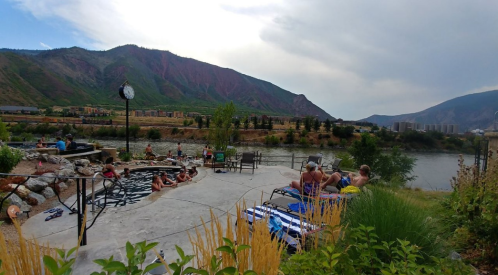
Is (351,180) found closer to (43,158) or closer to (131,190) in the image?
(131,190)

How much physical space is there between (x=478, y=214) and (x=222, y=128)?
12592mm

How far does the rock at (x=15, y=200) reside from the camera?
4921mm

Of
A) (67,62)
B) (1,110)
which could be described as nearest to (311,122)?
(1,110)

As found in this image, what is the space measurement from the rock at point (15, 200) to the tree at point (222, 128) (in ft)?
33.3

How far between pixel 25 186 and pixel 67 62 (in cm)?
18236

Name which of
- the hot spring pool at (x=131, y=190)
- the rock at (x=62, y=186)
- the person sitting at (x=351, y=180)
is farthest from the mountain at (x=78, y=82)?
the person sitting at (x=351, y=180)

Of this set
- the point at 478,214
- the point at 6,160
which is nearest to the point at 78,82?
the point at 6,160

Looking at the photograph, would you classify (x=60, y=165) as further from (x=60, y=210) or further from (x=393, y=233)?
(x=393, y=233)

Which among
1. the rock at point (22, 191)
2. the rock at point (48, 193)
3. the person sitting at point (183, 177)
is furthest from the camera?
the person sitting at point (183, 177)

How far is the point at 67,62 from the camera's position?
153 m

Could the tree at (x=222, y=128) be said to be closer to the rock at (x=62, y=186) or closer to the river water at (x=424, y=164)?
the river water at (x=424, y=164)

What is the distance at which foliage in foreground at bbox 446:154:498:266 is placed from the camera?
2.99 m

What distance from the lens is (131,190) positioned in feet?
26.3

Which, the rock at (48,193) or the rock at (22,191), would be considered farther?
the rock at (48,193)
